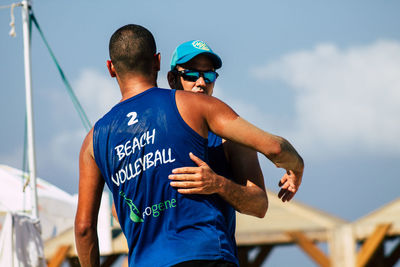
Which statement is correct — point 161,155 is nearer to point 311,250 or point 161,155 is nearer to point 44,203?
point 311,250

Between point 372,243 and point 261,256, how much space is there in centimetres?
200

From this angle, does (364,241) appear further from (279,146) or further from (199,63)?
(279,146)

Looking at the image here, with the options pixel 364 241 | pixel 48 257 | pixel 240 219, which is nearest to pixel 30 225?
pixel 48 257

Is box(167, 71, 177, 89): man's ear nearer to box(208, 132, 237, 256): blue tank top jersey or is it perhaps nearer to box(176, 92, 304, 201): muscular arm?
box(208, 132, 237, 256): blue tank top jersey

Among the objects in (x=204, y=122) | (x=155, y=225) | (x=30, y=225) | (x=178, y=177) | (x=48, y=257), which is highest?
(x=204, y=122)

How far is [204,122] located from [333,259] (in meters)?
7.40

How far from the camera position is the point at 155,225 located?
234cm

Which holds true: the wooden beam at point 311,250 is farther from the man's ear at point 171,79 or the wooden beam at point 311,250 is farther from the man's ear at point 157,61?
the man's ear at point 157,61

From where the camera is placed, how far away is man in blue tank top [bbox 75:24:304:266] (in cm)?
230

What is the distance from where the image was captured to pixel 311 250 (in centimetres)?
945

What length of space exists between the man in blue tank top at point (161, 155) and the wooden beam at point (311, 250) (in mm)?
7229

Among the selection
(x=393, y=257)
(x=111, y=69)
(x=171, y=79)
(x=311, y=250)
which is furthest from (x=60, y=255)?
(x=111, y=69)

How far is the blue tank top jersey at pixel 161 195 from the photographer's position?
2.29m

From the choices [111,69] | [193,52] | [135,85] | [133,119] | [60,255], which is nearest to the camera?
[133,119]
